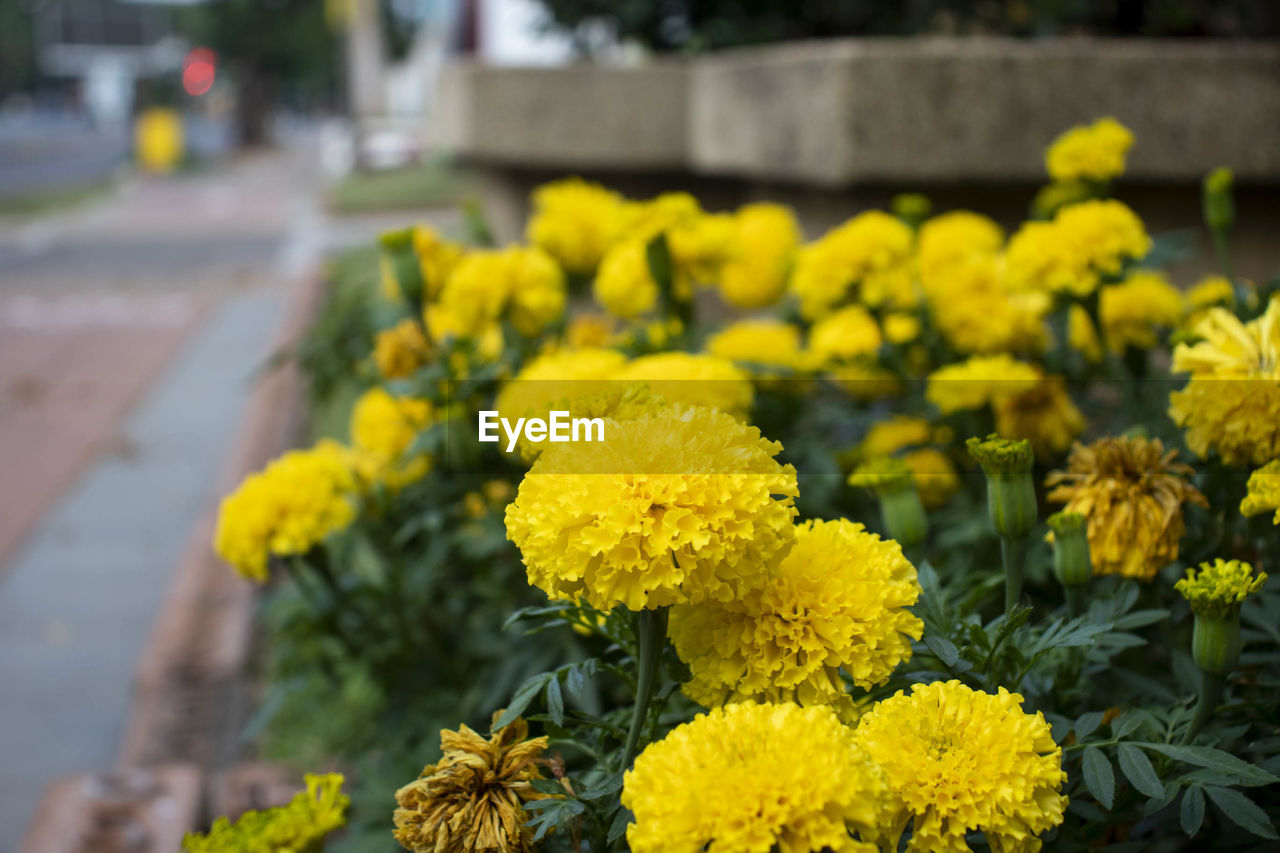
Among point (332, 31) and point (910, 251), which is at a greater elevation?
point (332, 31)

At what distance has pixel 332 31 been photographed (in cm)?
2659

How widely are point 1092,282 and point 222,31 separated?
2513 centimetres

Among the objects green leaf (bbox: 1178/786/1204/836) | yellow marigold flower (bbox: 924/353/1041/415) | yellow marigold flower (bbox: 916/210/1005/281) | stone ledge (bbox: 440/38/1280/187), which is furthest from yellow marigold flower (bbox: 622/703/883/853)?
stone ledge (bbox: 440/38/1280/187)

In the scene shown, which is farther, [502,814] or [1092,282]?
[1092,282]

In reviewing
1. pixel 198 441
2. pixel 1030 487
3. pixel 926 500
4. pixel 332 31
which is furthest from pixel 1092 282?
pixel 332 31

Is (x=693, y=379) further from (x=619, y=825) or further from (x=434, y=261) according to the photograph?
(x=434, y=261)

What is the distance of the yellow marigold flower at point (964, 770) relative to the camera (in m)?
0.57

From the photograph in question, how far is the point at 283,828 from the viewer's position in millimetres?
644

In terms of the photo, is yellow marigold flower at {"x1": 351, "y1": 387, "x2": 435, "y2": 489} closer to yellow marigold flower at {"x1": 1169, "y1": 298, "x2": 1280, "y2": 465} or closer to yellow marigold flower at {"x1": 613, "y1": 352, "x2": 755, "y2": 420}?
yellow marigold flower at {"x1": 613, "y1": 352, "x2": 755, "y2": 420}


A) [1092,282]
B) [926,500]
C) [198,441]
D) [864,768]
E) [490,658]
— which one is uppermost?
[1092,282]

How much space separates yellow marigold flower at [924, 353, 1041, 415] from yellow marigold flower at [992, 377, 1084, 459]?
0.09 ft

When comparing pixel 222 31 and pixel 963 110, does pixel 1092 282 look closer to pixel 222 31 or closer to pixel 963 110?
pixel 963 110

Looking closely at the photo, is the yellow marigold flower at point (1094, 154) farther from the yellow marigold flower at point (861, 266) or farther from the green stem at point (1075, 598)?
the green stem at point (1075, 598)

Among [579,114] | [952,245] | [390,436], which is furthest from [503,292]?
[579,114]
